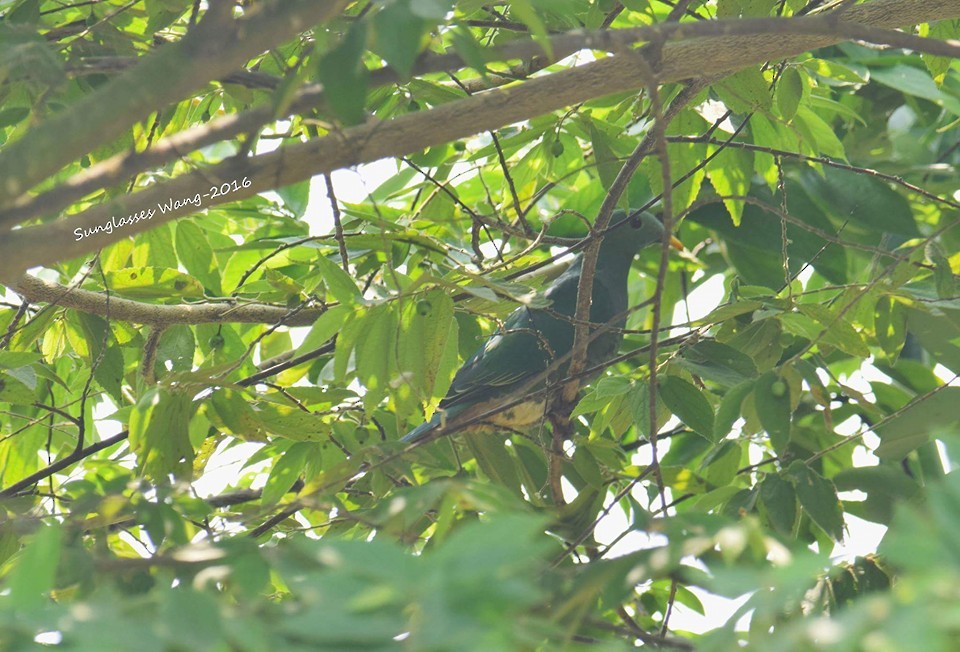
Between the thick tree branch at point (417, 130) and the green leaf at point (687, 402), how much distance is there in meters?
0.68

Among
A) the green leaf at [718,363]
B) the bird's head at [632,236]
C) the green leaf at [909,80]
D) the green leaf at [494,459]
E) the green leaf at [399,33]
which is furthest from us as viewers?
the bird's head at [632,236]

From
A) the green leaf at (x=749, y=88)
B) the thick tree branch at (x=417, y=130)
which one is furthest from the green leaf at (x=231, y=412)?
the green leaf at (x=749, y=88)

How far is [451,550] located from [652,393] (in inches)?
38.5

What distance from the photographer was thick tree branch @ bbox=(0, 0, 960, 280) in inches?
50.8

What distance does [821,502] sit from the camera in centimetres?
188

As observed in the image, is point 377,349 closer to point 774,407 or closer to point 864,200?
point 774,407

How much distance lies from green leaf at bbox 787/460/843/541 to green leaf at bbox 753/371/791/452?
156 millimetres

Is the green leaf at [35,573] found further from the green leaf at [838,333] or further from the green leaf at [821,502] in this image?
the green leaf at [838,333]

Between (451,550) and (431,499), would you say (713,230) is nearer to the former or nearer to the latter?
(431,499)

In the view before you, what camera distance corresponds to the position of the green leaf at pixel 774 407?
1779 millimetres

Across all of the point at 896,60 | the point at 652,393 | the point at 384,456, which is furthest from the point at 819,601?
the point at 896,60

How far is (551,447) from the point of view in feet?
8.38

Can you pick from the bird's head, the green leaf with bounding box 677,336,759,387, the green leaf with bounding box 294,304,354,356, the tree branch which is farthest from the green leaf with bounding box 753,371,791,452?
the bird's head

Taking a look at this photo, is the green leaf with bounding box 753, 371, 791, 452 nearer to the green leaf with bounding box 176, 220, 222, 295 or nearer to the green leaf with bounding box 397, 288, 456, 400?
the green leaf with bounding box 397, 288, 456, 400
